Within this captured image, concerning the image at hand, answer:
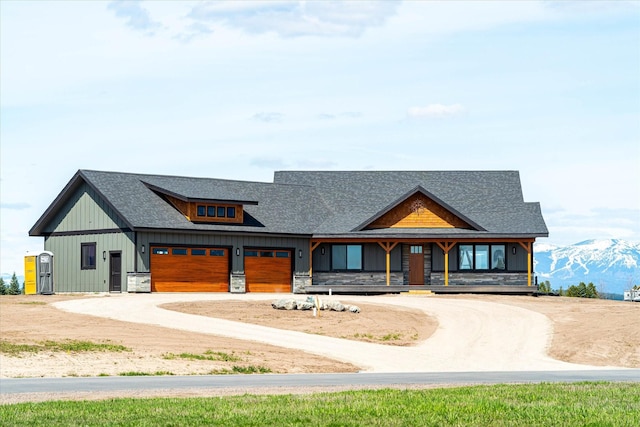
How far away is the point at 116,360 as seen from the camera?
2828cm

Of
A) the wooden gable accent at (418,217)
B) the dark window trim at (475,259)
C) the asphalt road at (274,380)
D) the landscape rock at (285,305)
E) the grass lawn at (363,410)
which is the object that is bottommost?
the asphalt road at (274,380)

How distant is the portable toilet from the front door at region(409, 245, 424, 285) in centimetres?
1858

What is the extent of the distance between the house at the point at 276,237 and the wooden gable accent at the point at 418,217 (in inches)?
2.1

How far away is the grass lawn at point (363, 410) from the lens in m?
14.3

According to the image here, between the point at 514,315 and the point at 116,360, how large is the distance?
1957cm

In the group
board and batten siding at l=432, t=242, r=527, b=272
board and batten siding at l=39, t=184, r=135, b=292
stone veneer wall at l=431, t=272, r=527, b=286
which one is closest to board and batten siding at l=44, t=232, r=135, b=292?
board and batten siding at l=39, t=184, r=135, b=292

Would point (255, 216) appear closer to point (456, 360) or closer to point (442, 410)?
point (456, 360)

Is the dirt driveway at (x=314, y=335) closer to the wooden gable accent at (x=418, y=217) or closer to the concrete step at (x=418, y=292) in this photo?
the concrete step at (x=418, y=292)

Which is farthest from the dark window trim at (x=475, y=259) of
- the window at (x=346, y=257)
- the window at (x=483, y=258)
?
the window at (x=346, y=257)

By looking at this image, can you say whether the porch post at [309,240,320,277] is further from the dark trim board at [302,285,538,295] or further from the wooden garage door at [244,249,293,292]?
the dark trim board at [302,285,538,295]

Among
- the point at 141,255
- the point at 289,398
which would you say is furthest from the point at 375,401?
the point at 141,255

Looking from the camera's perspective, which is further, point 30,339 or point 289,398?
point 30,339

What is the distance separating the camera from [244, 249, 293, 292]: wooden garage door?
52.0 m

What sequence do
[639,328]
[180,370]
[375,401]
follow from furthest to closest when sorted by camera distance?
[639,328], [180,370], [375,401]
